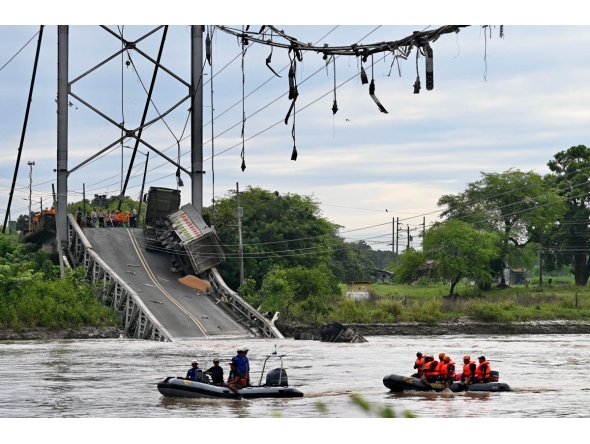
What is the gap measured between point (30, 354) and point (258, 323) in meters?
15.9

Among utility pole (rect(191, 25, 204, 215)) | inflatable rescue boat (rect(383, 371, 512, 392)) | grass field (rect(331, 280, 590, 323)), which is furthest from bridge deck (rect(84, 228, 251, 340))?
inflatable rescue boat (rect(383, 371, 512, 392))

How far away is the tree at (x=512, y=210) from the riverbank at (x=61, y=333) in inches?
1895

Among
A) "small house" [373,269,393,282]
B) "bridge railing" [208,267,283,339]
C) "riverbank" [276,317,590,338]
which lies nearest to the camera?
"bridge railing" [208,267,283,339]

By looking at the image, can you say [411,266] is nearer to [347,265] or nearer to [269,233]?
[269,233]

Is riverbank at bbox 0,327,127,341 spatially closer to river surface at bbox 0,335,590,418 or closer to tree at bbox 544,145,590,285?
river surface at bbox 0,335,590,418

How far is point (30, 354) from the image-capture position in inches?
1955

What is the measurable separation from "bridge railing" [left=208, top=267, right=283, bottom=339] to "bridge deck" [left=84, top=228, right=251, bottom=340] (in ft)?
3.01

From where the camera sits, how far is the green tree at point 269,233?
7900 centimetres

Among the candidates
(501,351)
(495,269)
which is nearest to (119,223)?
(501,351)

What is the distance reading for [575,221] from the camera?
96.3 metres

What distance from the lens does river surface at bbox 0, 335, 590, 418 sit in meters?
30.5

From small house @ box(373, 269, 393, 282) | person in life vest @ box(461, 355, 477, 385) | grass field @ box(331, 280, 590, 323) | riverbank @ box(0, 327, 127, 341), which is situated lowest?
person in life vest @ box(461, 355, 477, 385)

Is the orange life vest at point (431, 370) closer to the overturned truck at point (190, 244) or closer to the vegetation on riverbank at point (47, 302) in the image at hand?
the overturned truck at point (190, 244)

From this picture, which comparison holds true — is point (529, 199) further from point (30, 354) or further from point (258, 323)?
point (30, 354)
